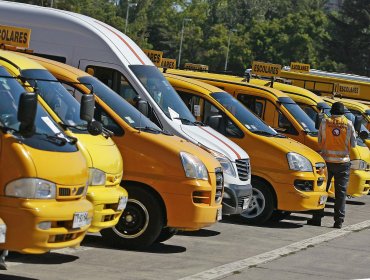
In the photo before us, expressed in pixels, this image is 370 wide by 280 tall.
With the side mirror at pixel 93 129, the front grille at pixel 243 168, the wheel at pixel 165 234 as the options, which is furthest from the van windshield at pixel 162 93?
the side mirror at pixel 93 129

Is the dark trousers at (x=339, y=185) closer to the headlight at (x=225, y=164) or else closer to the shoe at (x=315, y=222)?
the shoe at (x=315, y=222)

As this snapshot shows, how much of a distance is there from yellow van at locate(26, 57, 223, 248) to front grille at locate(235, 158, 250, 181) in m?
2.07

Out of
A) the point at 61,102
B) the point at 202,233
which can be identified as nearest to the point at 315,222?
the point at 202,233

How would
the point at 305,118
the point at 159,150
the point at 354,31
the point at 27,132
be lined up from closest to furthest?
the point at 27,132 < the point at 159,150 < the point at 305,118 < the point at 354,31

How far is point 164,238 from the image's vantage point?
1319cm

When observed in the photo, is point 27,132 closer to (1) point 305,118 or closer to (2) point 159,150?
(2) point 159,150

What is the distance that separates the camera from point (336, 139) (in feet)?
56.4

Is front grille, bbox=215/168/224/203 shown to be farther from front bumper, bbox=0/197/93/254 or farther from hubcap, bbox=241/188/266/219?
front bumper, bbox=0/197/93/254

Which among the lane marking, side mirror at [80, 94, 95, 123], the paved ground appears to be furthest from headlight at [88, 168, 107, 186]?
the lane marking

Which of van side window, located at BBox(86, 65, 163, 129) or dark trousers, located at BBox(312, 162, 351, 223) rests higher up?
van side window, located at BBox(86, 65, 163, 129)

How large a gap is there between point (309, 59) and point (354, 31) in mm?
7136

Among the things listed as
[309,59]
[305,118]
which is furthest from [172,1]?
[305,118]

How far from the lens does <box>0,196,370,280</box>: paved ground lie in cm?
1100

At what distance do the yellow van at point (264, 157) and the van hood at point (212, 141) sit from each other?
132cm
